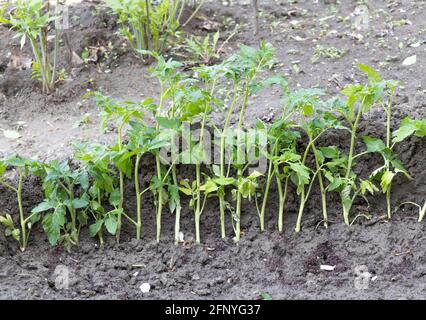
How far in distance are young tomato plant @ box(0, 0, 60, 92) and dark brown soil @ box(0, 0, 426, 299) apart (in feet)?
0.37

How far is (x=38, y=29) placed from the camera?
456 cm

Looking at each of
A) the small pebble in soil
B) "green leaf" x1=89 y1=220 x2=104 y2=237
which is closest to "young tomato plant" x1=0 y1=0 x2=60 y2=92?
"green leaf" x1=89 y1=220 x2=104 y2=237

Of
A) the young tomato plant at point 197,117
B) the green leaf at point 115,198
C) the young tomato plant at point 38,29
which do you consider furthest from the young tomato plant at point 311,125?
the young tomato plant at point 38,29

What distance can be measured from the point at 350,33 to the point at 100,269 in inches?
102

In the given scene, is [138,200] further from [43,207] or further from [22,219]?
[22,219]

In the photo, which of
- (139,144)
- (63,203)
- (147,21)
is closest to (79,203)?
(63,203)

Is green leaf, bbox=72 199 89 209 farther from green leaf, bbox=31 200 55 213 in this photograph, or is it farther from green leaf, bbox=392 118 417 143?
green leaf, bbox=392 118 417 143

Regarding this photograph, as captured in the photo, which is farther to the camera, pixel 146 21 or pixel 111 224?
pixel 146 21

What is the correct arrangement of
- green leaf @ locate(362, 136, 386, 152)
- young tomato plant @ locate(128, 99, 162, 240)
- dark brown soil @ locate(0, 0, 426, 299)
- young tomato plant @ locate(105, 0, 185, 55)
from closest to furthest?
dark brown soil @ locate(0, 0, 426, 299)
young tomato plant @ locate(128, 99, 162, 240)
green leaf @ locate(362, 136, 386, 152)
young tomato plant @ locate(105, 0, 185, 55)

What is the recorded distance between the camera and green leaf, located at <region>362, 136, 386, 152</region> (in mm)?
A: 4023

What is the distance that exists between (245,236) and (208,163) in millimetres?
432

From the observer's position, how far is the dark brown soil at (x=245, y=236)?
368 cm

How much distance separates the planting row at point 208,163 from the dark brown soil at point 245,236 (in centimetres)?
7
